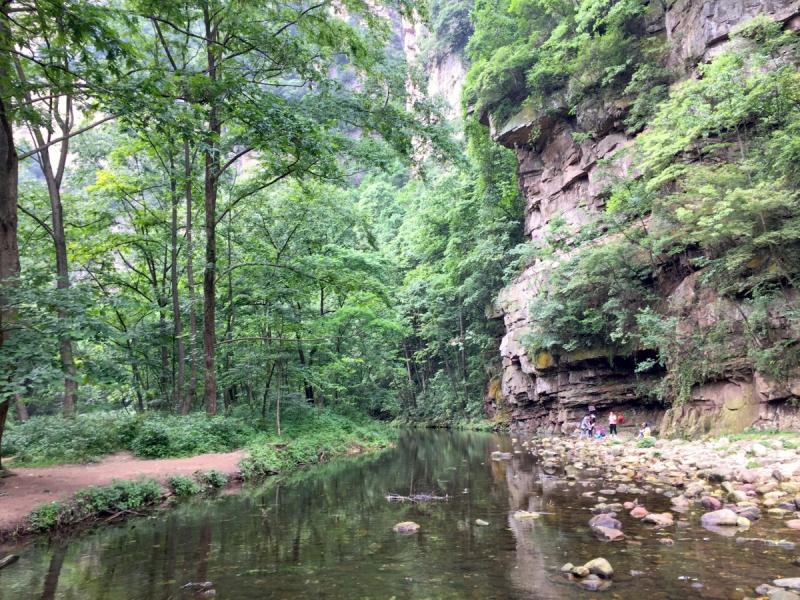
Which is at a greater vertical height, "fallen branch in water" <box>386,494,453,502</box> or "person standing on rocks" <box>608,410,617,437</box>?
"fallen branch in water" <box>386,494,453,502</box>

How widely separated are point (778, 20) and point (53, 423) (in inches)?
1024

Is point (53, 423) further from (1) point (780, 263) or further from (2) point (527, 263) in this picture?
(2) point (527, 263)

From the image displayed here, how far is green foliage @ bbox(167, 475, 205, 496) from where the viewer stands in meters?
9.46

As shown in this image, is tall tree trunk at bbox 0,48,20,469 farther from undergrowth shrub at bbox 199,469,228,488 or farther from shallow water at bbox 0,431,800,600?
undergrowth shrub at bbox 199,469,228,488

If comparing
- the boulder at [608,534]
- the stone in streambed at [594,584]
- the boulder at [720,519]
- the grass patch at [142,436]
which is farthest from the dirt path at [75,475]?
the boulder at [720,519]

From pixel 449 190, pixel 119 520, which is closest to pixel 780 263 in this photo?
pixel 119 520

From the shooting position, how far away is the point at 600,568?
4477 mm

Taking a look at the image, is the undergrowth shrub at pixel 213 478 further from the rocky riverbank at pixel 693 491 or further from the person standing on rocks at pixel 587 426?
the person standing on rocks at pixel 587 426

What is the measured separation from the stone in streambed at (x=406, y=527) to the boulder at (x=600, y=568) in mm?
2601

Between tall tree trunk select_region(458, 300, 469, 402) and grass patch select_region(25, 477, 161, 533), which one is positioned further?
tall tree trunk select_region(458, 300, 469, 402)

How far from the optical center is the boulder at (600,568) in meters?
4.43

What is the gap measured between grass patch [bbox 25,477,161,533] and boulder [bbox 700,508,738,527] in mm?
9096

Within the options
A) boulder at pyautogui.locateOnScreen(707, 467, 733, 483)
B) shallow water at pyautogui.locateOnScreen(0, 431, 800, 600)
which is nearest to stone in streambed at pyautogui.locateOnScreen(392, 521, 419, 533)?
shallow water at pyautogui.locateOnScreen(0, 431, 800, 600)

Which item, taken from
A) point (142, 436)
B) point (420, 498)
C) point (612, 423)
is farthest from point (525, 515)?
point (612, 423)
